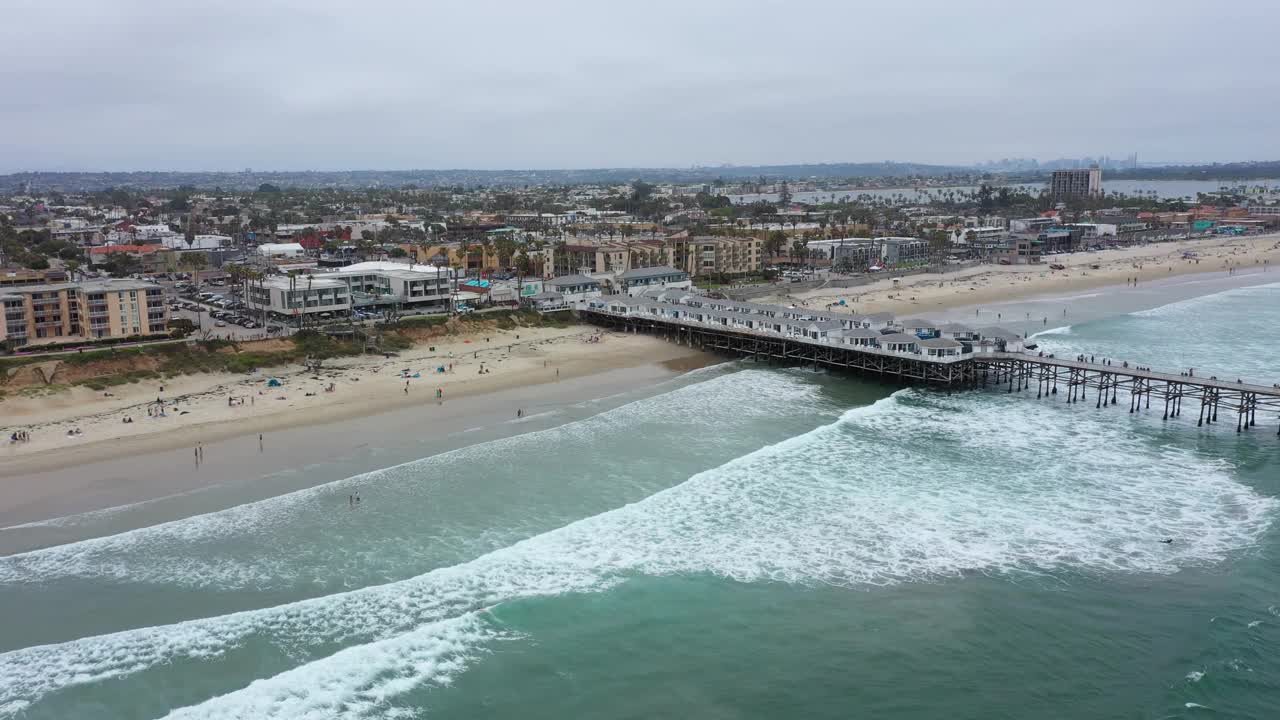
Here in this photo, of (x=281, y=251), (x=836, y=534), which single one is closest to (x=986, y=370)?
(x=836, y=534)

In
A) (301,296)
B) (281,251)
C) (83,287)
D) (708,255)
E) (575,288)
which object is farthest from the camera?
(708,255)

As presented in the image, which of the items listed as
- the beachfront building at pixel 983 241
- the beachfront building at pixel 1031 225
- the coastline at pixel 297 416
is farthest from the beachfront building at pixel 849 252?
the beachfront building at pixel 1031 225

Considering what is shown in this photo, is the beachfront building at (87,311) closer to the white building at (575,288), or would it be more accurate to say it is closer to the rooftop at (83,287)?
the rooftop at (83,287)

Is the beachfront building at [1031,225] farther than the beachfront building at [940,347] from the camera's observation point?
Yes

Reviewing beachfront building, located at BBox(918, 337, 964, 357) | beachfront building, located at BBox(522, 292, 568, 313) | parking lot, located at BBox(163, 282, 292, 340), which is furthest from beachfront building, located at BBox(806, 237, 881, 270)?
parking lot, located at BBox(163, 282, 292, 340)

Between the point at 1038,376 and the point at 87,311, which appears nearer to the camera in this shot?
the point at 1038,376

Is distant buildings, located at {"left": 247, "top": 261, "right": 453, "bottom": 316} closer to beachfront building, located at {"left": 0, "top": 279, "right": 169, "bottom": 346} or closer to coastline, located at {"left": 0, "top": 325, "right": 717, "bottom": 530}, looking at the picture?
beachfront building, located at {"left": 0, "top": 279, "right": 169, "bottom": 346}

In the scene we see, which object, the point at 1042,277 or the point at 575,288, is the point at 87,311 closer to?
the point at 575,288
